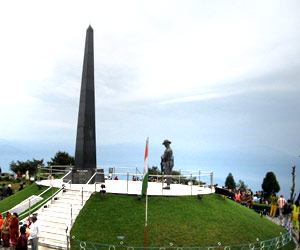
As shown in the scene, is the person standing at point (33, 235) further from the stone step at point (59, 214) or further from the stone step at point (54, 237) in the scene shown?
the stone step at point (59, 214)

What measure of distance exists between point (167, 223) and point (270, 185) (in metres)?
35.0

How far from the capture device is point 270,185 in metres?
45.1

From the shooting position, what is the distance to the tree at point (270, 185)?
1769 inches

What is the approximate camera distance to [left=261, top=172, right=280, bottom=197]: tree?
147ft

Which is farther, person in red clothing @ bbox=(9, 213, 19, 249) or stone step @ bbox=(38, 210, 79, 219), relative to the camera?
stone step @ bbox=(38, 210, 79, 219)

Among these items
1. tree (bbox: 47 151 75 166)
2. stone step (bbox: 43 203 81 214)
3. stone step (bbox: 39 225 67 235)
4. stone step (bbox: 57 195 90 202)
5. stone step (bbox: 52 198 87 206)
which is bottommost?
stone step (bbox: 39 225 67 235)

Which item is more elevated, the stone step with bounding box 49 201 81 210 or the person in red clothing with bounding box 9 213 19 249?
the stone step with bounding box 49 201 81 210

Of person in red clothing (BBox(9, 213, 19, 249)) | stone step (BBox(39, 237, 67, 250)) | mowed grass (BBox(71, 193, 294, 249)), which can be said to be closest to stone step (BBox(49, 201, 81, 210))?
mowed grass (BBox(71, 193, 294, 249))

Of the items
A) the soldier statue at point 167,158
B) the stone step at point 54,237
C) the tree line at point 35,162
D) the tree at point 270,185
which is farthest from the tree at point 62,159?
the stone step at point 54,237

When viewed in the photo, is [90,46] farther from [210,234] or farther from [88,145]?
[210,234]

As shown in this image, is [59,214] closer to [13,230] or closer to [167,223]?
[13,230]

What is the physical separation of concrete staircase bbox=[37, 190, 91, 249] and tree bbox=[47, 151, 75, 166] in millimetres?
39321

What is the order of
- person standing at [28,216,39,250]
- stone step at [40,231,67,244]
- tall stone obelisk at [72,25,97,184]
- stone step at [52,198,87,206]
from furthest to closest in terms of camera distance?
1. tall stone obelisk at [72,25,97,184]
2. stone step at [52,198,87,206]
3. stone step at [40,231,67,244]
4. person standing at [28,216,39,250]

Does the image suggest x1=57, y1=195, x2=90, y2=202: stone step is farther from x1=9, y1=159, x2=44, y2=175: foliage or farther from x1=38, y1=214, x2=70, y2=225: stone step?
x1=9, y1=159, x2=44, y2=175: foliage
